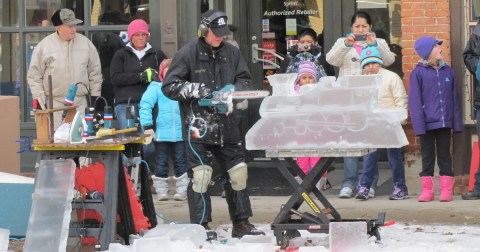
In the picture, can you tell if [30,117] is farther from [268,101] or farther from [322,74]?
[268,101]

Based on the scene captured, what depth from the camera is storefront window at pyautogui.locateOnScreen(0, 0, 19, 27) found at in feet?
42.5

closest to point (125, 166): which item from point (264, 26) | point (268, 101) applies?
point (268, 101)

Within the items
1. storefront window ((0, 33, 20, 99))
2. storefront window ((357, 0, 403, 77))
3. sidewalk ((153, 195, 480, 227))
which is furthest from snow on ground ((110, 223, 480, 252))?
storefront window ((0, 33, 20, 99))

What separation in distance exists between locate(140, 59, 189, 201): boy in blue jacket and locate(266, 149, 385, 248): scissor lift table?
3078mm

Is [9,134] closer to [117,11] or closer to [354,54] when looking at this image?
[117,11]

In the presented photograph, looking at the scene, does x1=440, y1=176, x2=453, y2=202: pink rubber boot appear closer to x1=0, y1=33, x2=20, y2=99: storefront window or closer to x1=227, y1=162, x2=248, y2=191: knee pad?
x1=227, y1=162, x2=248, y2=191: knee pad

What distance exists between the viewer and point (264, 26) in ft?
45.2

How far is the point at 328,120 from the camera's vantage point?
8648mm

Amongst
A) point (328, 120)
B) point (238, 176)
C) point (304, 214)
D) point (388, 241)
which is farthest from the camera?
point (238, 176)

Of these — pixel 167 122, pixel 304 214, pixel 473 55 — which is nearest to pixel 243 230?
pixel 304 214

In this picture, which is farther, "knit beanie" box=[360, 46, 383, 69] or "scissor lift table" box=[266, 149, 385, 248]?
"knit beanie" box=[360, 46, 383, 69]

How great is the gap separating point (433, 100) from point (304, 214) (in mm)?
3024

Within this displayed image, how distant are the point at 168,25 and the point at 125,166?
3.53m

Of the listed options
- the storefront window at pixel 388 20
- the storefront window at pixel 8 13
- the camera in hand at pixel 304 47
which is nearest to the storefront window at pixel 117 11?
the storefront window at pixel 8 13
